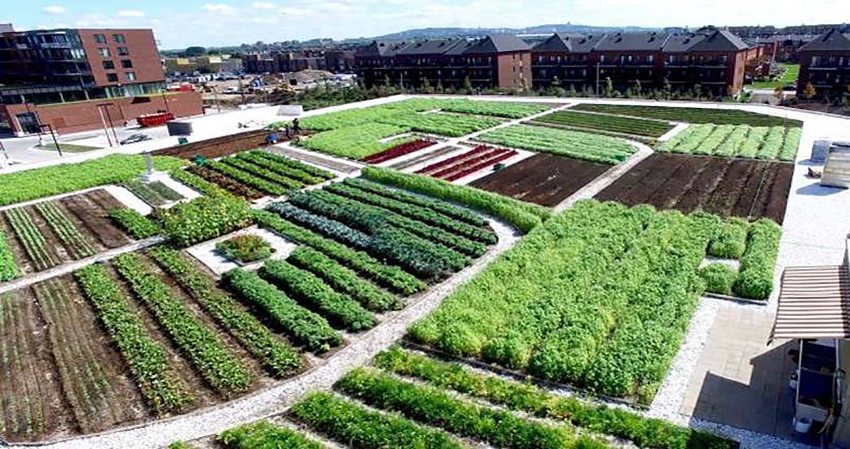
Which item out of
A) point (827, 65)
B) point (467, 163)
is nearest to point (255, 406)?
point (467, 163)

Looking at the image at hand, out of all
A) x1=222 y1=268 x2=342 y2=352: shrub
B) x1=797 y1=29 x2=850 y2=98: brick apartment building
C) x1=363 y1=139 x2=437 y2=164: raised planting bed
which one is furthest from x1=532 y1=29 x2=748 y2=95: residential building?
x1=222 y1=268 x2=342 y2=352: shrub

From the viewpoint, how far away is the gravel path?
1284 centimetres

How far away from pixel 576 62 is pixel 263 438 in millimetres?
69766

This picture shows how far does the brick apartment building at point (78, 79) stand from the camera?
54.8 meters

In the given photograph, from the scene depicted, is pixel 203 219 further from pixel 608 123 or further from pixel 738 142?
pixel 738 142

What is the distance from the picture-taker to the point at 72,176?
116ft

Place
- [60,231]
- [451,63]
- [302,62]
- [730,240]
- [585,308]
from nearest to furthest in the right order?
[585,308] < [730,240] < [60,231] < [451,63] < [302,62]

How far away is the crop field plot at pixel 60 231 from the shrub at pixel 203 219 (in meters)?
2.77

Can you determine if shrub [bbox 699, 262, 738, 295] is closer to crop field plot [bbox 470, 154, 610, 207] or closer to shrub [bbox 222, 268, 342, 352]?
crop field plot [bbox 470, 154, 610, 207]

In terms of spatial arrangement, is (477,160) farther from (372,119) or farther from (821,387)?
(821,387)

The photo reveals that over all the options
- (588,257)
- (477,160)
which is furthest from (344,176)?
(588,257)

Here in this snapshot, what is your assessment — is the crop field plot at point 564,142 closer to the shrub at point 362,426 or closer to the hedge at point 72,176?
the hedge at point 72,176

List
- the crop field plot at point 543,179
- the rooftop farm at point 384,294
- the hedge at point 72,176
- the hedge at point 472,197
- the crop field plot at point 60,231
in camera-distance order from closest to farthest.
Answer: the rooftop farm at point 384,294
the crop field plot at point 60,231
the hedge at point 472,197
the crop field plot at point 543,179
the hedge at point 72,176

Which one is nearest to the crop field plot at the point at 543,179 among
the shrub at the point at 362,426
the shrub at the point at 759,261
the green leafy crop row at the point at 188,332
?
the shrub at the point at 759,261
